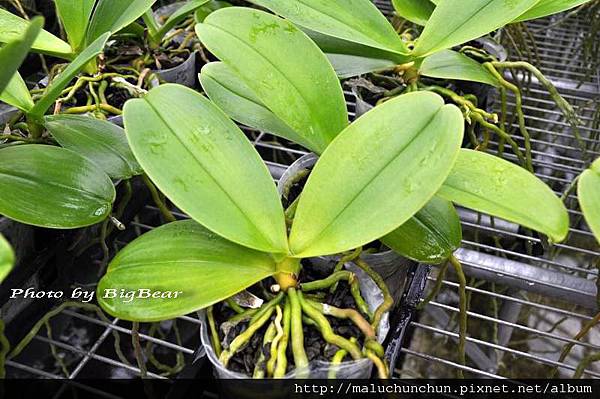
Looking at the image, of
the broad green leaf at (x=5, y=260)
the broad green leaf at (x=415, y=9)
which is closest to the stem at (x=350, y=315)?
the broad green leaf at (x=5, y=260)

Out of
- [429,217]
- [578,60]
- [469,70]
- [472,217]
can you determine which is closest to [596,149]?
[578,60]

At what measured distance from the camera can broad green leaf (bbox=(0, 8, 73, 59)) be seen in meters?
0.67

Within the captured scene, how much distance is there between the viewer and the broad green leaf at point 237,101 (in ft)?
2.04

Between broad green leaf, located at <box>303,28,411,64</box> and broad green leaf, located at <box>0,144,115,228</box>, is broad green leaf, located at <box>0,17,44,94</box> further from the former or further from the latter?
broad green leaf, located at <box>303,28,411,64</box>

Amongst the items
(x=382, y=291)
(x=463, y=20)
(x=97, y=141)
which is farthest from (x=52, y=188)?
(x=463, y=20)

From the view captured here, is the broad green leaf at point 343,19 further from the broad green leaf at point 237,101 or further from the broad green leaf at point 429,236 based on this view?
the broad green leaf at point 429,236

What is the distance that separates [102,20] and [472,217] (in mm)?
554

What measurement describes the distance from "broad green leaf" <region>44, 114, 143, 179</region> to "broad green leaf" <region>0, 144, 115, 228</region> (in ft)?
0.12

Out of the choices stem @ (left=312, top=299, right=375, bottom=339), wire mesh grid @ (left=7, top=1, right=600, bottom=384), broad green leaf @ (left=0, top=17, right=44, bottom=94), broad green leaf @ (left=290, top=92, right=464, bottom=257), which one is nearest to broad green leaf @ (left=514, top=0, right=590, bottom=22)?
wire mesh grid @ (left=7, top=1, right=600, bottom=384)

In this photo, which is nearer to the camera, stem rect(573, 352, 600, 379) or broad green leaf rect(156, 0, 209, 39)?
stem rect(573, 352, 600, 379)

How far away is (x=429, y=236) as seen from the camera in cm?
54

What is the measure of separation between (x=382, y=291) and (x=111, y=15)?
0.45 metres

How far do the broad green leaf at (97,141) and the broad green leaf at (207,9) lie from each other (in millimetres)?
297

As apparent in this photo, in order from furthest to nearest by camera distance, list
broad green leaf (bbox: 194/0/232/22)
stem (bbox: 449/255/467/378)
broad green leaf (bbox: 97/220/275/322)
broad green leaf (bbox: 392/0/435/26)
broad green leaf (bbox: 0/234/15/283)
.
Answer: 1. broad green leaf (bbox: 194/0/232/22)
2. broad green leaf (bbox: 392/0/435/26)
3. stem (bbox: 449/255/467/378)
4. broad green leaf (bbox: 97/220/275/322)
5. broad green leaf (bbox: 0/234/15/283)
